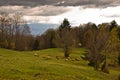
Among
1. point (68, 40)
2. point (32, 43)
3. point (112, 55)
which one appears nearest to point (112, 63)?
point (112, 55)

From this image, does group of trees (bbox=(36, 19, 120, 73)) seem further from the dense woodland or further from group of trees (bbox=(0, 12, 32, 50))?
group of trees (bbox=(0, 12, 32, 50))

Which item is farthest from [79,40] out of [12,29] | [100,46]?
[100,46]

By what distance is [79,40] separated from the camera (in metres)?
155

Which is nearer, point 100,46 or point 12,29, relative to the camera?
point 100,46

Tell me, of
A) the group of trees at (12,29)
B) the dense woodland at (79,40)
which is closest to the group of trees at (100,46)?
the dense woodland at (79,40)

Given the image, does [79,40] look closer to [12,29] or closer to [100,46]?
[12,29]

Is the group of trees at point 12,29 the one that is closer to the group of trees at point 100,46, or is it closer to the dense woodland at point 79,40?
the dense woodland at point 79,40

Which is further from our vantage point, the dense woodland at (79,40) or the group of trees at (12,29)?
the group of trees at (12,29)

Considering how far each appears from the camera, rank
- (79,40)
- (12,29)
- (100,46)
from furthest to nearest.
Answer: (79,40) < (12,29) < (100,46)

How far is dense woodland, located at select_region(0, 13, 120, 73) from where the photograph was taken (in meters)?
65.4

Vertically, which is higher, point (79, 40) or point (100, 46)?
point (100, 46)

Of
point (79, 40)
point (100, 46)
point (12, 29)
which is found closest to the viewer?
point (100, 46)

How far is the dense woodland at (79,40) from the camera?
65.4 meters

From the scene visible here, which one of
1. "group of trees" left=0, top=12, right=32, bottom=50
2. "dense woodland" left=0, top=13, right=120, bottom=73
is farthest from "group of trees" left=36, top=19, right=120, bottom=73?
"group of trees" left=0, top=12, right=32, bottom=50
